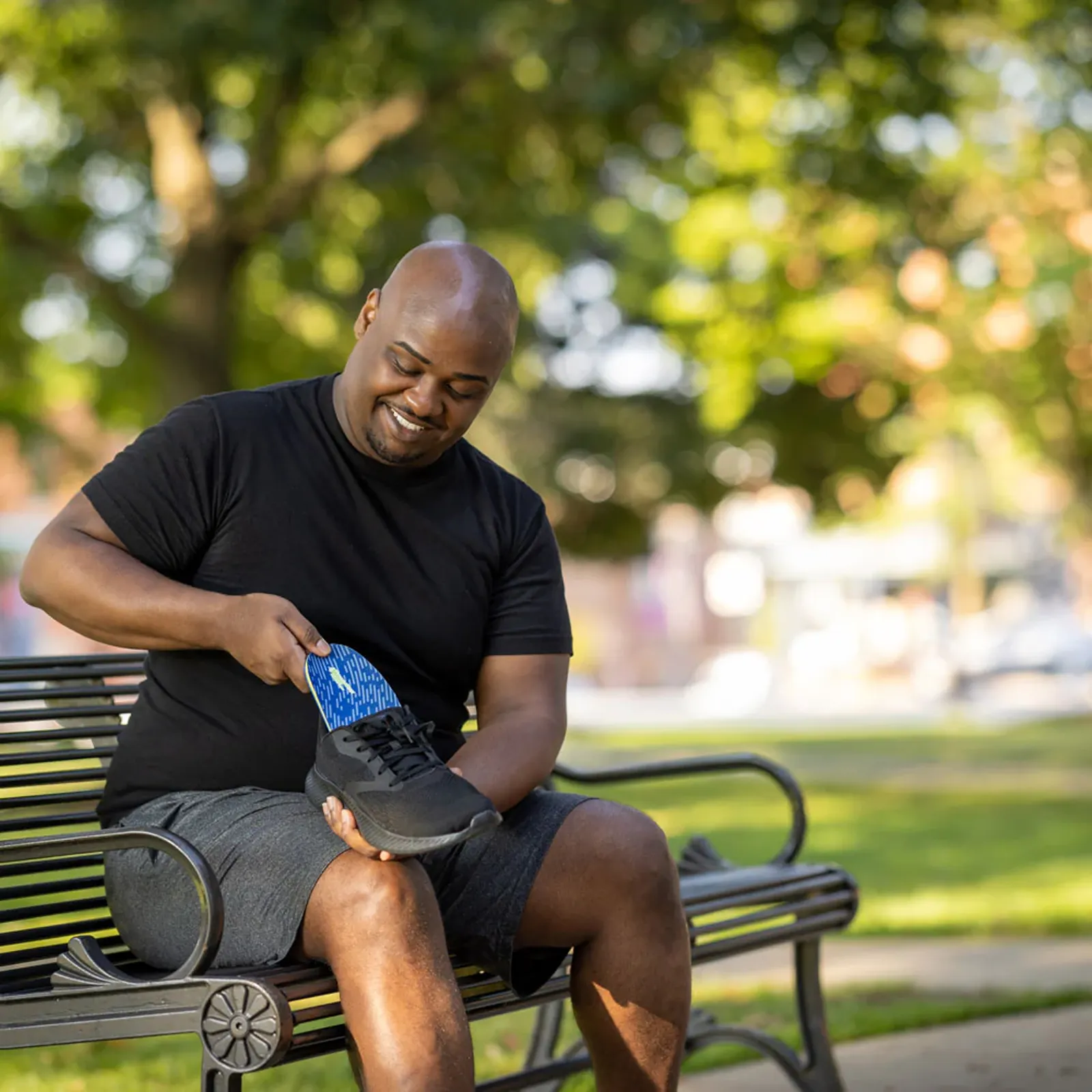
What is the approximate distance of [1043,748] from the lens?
1667 cm

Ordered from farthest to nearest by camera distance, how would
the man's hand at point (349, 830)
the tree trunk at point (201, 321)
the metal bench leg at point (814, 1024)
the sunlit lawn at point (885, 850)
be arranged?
the tree trunk at point (201, 321)
the sunlit lawn at point (885, 850)
the metal bench leg at point (814, 1024)
the man's hand at point (349, 830)

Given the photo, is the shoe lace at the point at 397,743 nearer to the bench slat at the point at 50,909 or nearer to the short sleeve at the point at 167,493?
the short sleeve at the point at 167,493

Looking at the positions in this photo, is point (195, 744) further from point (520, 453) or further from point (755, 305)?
point (520, 453)

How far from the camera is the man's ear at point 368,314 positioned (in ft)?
9.74

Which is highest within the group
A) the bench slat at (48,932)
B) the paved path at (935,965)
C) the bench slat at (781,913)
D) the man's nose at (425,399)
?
the man's nose at (425,399)

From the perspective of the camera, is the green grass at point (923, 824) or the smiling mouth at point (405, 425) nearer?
the smiling mouth at point (405, 425)

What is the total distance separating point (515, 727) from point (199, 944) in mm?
633

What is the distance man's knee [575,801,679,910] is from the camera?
108 inches

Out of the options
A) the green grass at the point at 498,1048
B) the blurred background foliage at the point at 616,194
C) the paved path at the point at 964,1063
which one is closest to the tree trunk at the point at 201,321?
the blurred background foliage at the point at 616,194

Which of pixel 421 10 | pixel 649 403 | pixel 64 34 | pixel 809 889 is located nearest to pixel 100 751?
pixel 809 889

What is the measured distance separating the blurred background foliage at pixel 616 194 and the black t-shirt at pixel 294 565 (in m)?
8.27

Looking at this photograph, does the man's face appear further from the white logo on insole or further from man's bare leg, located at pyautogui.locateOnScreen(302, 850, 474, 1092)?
man's bare leg, located at pyautogui.locateOnScreen(302, 850, 474, 1092)

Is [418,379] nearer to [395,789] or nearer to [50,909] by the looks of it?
[395,789]

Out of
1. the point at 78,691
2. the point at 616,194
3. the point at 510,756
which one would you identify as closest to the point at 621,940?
the point at 510,756
